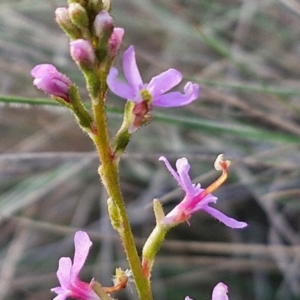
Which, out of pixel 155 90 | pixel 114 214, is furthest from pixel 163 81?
pixel 114 214

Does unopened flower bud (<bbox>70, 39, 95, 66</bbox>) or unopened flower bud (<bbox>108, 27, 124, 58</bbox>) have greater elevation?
unopened flower bud (<bbox>108, 27, 124, 58</bbox>)

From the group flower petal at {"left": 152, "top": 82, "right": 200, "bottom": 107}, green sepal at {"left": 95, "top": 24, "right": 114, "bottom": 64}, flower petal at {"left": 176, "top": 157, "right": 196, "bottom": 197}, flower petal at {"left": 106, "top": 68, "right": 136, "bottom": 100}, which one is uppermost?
green sepal at {"left": 95, "top": 24, "right": 114, "bottom": 64}

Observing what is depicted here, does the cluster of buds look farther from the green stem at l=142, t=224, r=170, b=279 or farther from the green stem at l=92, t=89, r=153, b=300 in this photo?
the green stem at l=142, t=224, r=170, b=279

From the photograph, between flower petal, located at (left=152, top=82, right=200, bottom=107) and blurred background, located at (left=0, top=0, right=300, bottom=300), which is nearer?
flower petal, located at (left=152, top=82, right=200, bottom=107)

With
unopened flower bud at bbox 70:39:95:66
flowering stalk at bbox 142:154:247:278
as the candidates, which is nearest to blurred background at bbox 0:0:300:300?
flowering stalk at bbox 142:154:247:278

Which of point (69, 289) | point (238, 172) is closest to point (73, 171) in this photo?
point (238, 172)
